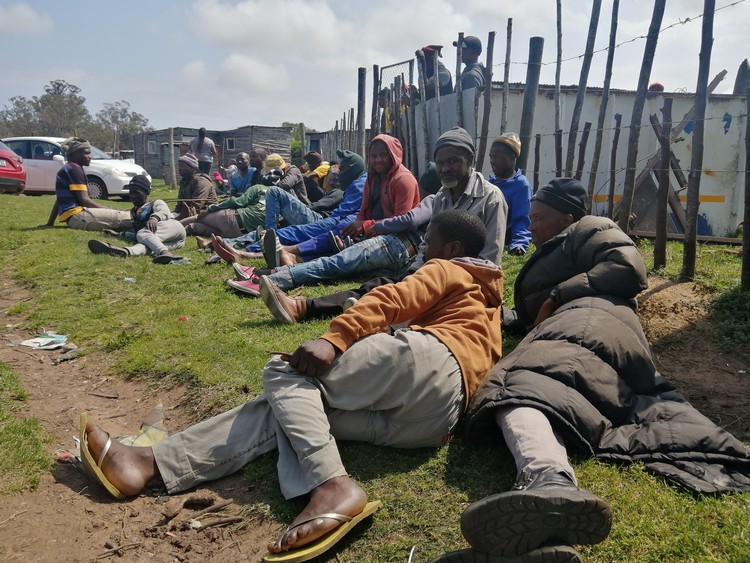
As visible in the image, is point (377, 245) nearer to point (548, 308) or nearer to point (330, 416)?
point (548, 308)

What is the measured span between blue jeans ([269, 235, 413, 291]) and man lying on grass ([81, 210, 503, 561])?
10.1 feet

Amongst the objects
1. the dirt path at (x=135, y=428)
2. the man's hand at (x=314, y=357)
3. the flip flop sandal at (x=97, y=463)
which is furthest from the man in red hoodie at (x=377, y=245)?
the man's hand at (x=314, y=357)

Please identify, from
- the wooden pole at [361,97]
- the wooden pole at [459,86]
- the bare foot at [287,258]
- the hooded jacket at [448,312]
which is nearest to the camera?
the hooded jacket at [448,312]

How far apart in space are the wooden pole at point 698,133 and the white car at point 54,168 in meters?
18.0

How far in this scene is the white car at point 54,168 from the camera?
750 inches

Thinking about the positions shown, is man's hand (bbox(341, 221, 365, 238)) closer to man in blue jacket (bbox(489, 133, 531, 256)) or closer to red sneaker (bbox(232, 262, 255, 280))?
red sneaker (bbox(232, 262, 255, 280))

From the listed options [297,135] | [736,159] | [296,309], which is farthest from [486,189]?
[297,135]

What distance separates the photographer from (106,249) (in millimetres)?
8711

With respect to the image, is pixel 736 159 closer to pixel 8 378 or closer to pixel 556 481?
pixel 556 481

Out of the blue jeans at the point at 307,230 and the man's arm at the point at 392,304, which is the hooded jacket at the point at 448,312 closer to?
the man's arm at the point at 392,304

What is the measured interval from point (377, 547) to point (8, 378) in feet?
10.9

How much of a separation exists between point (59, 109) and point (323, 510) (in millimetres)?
64150

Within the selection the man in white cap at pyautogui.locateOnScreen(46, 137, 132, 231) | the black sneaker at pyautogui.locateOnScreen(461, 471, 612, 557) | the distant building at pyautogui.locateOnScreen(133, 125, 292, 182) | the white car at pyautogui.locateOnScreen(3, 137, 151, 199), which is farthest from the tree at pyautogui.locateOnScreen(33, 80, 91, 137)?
the black sneaker at pyautogui.locateOnScreen(461, 471, 612, 557)

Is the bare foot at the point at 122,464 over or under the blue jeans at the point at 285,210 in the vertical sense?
under
